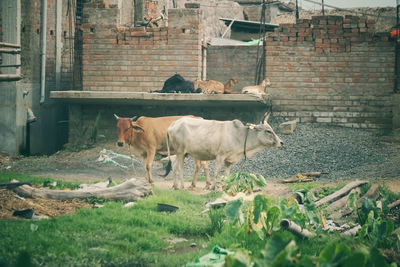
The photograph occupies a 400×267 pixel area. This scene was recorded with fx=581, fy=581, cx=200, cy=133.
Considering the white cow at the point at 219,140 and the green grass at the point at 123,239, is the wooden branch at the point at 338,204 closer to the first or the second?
the green grass at the point at 123,239

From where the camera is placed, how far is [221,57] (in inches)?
680

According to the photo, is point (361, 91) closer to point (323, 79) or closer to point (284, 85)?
point (323, 79)

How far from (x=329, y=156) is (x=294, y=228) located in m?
7.57

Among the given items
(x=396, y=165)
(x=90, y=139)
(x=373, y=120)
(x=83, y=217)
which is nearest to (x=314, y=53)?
(x=373, y=120)

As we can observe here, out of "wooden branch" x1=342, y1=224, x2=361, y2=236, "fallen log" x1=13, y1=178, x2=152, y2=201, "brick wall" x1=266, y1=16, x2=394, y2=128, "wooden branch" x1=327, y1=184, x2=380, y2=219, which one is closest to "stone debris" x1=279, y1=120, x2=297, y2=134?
"brick wall" x1=266, y1=16, x2=394, y2=128

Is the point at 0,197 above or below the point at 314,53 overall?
below

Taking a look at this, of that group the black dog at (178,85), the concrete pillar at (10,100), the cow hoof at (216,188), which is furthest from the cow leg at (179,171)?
the concrete pillar at (10,100)

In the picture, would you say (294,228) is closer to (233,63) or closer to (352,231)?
(352,231)

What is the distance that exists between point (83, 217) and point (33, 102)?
32.0ft

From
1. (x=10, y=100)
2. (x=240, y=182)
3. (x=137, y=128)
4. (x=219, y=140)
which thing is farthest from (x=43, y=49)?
(x=240, y=182)

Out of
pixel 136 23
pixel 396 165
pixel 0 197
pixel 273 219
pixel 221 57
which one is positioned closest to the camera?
pixel 273 219

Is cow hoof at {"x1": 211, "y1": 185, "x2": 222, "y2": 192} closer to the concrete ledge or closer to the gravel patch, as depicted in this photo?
the gravel patch

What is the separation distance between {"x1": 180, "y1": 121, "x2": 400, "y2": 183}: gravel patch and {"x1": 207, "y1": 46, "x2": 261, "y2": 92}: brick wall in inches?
96.7

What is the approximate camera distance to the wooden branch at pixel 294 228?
5809 mm
